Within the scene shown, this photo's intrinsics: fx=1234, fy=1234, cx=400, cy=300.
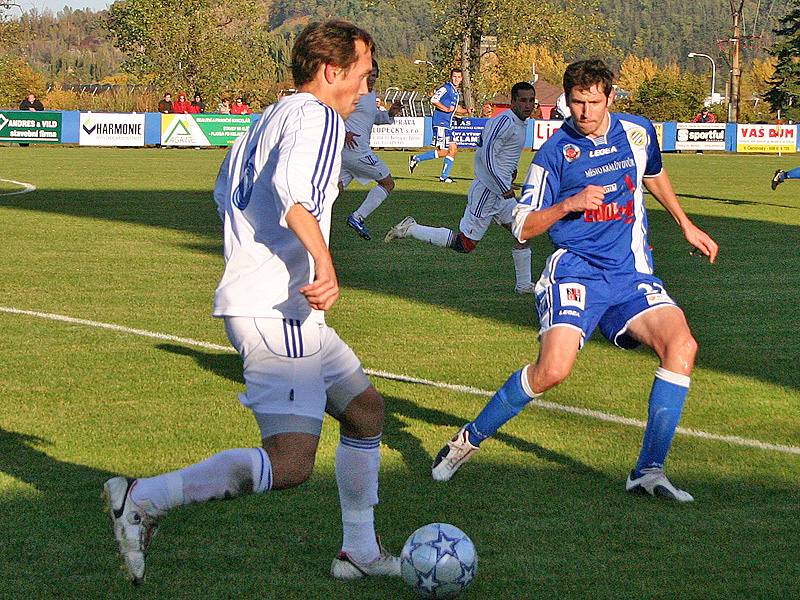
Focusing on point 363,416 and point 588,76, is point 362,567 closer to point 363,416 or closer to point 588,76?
point 363,416

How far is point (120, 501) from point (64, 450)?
7.47 ft

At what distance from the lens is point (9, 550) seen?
15.6ft

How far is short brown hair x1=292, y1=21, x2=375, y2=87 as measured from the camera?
13.5 ft

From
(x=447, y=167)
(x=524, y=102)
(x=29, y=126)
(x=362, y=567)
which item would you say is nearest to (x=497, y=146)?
(x=524, y=102)

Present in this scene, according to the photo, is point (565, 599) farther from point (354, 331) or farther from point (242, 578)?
point (354, 331)

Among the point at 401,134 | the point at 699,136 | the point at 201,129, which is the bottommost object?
the point at 201,129

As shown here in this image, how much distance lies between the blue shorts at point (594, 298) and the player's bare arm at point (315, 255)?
212 centimetres

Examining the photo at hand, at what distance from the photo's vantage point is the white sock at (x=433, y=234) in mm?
12812

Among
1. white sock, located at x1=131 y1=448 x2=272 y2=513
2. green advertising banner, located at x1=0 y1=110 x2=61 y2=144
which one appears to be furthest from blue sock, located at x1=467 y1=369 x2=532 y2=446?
green advertising banner, located at x1=0 y1=110 x2=61 y2=144

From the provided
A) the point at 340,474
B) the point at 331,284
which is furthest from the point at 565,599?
the point at 331,284

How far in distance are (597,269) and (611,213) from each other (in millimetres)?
300

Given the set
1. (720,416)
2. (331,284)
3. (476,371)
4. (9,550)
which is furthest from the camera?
(476,371)

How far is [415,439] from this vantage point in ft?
21.3

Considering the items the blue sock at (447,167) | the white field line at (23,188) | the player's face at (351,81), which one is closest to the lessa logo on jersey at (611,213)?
the player's face at (351,81)
